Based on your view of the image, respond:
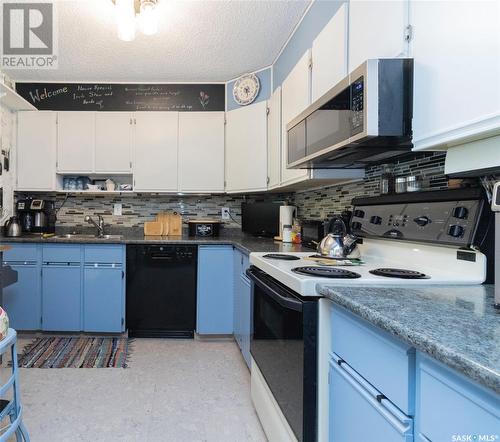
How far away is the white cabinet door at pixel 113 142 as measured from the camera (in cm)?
335

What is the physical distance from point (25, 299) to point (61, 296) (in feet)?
1.00

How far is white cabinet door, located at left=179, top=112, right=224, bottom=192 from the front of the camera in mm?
3381

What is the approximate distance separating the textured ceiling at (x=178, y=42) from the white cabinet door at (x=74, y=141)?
0.40 meters

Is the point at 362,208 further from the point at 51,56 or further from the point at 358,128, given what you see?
the point at 51,56

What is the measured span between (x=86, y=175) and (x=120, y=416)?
244 centimetres


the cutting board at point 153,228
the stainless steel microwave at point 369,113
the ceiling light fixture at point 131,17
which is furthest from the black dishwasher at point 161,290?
the stainless steel microwave at point 369,113

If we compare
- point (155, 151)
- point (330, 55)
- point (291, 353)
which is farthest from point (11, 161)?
point (291, 353)

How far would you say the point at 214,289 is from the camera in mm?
3023

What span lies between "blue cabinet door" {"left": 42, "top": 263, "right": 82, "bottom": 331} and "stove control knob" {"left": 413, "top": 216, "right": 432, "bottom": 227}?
9.03ft

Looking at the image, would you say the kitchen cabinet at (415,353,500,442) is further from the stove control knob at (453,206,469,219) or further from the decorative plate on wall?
the decorative plate on wall

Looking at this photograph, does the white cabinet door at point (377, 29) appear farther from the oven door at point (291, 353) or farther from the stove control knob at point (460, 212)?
the oven door at point (291, 353)

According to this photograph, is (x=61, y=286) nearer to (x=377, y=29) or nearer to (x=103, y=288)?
(x=103, y=288)

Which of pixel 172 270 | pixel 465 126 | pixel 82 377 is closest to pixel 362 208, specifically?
pixel 465 126

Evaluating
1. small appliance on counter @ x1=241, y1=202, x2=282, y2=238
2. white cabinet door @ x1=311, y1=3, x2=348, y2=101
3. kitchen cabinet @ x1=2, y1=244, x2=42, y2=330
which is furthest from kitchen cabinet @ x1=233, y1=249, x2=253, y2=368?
kitchen cabinet @ x1=2, y1=244, x2=42, y2=330
